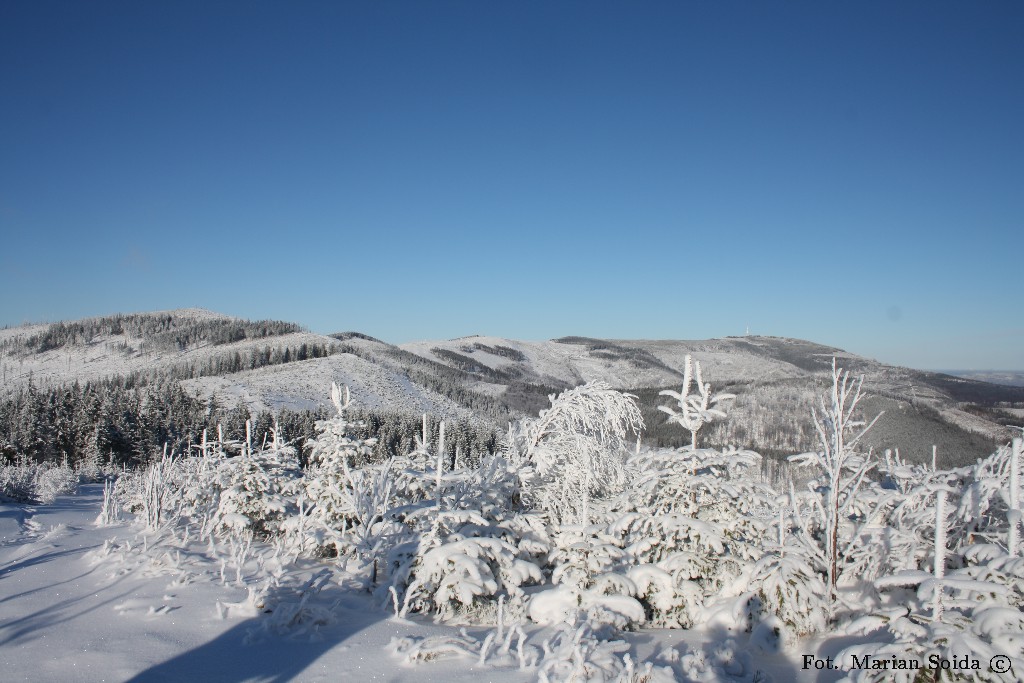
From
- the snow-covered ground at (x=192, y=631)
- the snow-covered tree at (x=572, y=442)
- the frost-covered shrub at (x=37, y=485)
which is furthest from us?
the frost-covered shrub at (x=37, y=485)

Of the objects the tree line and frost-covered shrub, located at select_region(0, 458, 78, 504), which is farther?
the tree line

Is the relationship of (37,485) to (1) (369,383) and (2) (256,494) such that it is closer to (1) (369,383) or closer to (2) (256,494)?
(2) (256,494)

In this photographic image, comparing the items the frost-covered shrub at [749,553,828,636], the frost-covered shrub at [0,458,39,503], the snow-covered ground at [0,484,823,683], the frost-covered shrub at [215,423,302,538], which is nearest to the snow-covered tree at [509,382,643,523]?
the snow-covered ground at [0,484,823,683]

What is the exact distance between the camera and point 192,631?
705 cm

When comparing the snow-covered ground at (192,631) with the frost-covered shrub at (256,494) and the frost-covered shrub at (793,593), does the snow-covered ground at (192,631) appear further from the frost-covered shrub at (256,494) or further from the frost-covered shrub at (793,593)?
the frost-covered shrub at (256,494)

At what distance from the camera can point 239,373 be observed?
314 ft

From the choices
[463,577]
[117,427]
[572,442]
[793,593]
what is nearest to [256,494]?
[572,442]

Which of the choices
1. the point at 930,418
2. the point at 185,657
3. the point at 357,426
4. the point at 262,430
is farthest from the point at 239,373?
the point at 930,418

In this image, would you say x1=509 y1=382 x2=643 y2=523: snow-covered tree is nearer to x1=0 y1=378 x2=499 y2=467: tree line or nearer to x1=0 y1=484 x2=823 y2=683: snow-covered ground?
x1=0 y1=484 x2=823 y2=683: snow-covered ground

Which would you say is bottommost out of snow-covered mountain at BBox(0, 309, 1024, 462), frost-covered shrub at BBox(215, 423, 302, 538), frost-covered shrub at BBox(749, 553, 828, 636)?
snow-covered mountain at BBox(0, 309, 1024, 462)

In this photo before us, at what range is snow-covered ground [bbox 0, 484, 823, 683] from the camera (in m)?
5.93

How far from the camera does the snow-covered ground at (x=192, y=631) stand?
593 cm

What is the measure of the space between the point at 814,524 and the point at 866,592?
1895mm

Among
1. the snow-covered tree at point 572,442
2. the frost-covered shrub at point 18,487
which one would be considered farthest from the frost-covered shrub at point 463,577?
the frost-covered shrub at point 18,487
